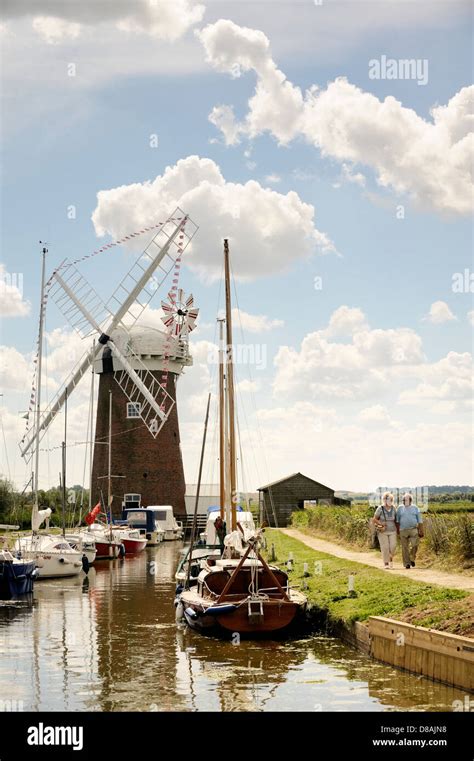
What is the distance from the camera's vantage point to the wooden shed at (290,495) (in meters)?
71.9

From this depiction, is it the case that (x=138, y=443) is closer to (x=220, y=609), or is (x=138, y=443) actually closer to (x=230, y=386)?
(x=230, y=386)

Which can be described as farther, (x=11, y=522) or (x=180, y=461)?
(x=180, y=461)

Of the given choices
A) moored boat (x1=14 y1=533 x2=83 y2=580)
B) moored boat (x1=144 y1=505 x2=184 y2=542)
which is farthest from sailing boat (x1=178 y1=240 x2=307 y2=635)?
moored boat (x1=144 y1=505 x2=184 y2=542)

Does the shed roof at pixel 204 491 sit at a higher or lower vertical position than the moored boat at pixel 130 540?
higher

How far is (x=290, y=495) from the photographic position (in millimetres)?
72250

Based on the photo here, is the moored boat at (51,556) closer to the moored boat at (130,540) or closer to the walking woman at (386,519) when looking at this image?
the moored boat at (130,540)

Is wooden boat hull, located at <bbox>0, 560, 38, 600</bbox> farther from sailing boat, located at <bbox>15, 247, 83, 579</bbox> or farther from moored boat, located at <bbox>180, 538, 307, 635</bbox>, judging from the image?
moored boat, located at <bbox>180, 538, 307, 635</bbox>

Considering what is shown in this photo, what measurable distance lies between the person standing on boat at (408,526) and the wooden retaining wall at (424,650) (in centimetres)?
622

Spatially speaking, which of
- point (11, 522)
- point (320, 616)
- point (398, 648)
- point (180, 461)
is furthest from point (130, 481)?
point (398, 648)

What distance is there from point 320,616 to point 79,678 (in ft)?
21.7

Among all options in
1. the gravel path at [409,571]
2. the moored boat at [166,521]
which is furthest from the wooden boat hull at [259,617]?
the moored boat at [166,521]

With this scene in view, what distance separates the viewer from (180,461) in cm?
7744

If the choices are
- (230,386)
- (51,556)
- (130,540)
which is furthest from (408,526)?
(130,540)
